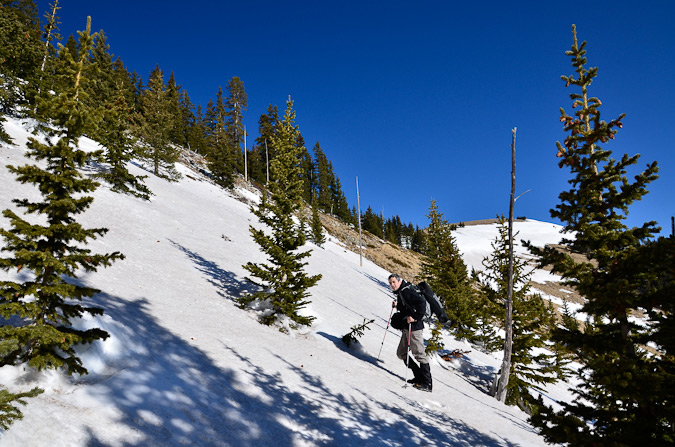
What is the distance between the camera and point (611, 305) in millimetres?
4129

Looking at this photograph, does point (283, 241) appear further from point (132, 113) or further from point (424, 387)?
point (132, 113)

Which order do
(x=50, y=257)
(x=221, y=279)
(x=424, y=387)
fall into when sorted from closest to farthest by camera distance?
(x=50, y=257) → (x=424, y=387) → (x=221, y=279)

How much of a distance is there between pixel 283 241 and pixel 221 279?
133 inches

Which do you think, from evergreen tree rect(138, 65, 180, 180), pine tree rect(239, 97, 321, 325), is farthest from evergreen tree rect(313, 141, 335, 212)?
pine tree rect(239, 97, 321, 325)

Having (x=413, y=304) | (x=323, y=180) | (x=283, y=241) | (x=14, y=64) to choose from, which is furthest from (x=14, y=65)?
(x=323, y=180)

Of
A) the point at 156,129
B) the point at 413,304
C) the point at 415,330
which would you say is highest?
the point at 156,129

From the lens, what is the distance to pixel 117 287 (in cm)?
737

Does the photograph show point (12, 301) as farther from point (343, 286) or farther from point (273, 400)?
point (343, 286)

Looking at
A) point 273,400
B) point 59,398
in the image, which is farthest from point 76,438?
point 273,400

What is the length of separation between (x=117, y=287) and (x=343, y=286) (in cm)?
1485

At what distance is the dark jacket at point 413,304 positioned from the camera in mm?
7453

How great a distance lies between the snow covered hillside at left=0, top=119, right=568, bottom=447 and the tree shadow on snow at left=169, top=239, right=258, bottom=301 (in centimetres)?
8

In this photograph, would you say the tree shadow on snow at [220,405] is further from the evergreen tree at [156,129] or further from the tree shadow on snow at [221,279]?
the evergreen tree at [156,129]

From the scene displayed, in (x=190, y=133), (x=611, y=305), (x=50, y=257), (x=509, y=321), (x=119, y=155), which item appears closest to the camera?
(x=50, y=257)
